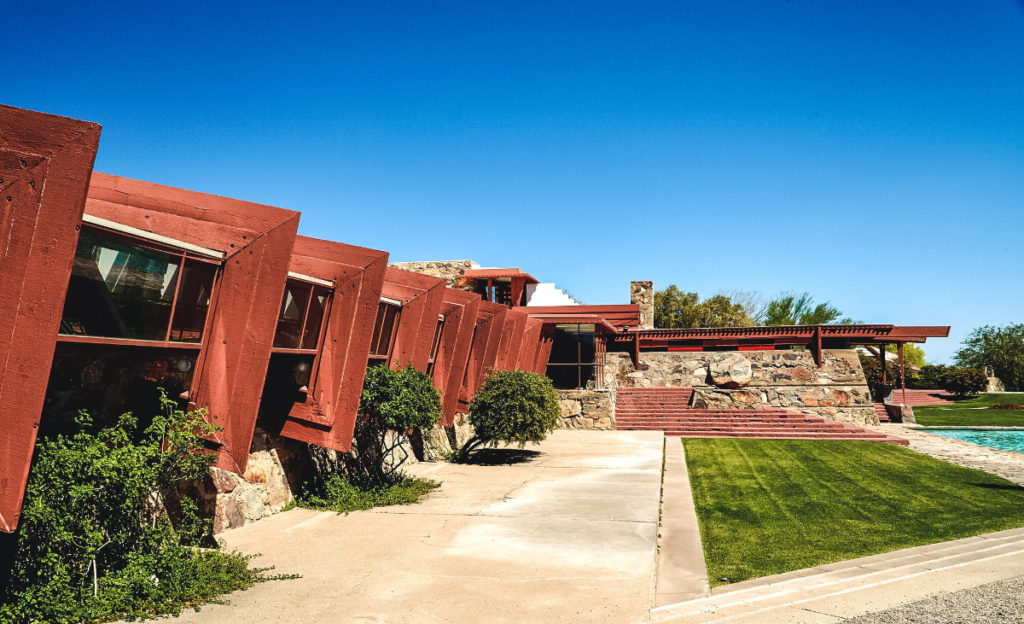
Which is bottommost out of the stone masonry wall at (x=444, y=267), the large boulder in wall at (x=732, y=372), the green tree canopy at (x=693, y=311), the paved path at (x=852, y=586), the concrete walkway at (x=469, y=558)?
the concrete walkway at (x=469, y=558)

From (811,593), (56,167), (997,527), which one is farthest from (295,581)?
(997,527)

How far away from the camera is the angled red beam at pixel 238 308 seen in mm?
6645

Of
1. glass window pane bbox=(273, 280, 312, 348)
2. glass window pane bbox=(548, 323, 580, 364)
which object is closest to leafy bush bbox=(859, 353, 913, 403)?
glass window pane bbox=(548, 323, 580, 364)

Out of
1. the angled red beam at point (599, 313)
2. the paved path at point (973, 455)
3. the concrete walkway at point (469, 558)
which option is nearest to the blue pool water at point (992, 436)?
the paved path at point (973, 455)

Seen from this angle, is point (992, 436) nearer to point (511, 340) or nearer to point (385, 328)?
point (511, 340)

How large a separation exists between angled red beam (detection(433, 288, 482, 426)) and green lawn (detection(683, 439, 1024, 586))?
5574 mm

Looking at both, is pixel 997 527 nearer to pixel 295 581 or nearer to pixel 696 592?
pixel 696 592

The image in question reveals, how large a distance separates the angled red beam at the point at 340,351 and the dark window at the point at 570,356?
57.5ft

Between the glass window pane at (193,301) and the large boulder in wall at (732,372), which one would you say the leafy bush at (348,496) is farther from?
the large boulder in wall at (732,372)

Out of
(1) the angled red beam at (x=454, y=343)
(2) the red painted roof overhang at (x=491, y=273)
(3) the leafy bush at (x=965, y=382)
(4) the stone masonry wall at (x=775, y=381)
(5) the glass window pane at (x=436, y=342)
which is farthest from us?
(3) the leafy bush at (x=965, y=382)

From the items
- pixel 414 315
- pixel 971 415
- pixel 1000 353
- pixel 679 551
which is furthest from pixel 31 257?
pixel 1000 353

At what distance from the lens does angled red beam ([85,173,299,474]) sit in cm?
664

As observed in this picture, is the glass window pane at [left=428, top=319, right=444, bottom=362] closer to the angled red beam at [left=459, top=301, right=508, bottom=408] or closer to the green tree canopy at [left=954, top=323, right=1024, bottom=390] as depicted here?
the angled red beam at [left=459, top=301, right=508, bottom=408]

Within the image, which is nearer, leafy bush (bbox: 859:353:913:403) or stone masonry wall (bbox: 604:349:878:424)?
stone masonry wall (bbox: 604:349:878:424)
